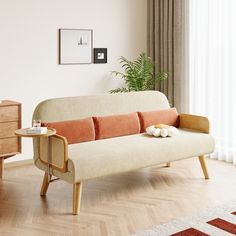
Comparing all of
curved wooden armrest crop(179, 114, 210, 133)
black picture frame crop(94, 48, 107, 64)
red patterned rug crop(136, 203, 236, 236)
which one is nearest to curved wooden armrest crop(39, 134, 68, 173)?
red patterned rug crop(136, 203, 236, 236)

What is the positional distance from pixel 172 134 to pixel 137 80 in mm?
1513

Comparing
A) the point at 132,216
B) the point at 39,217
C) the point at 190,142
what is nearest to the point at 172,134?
the point at 190,142

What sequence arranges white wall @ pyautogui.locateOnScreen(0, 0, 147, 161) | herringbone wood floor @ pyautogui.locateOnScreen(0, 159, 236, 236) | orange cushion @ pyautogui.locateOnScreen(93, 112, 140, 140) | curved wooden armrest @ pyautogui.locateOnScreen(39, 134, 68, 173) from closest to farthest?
herringbone wood floor @ pyautogui.locateOnScreen(0, 159, 236, 236) < curved wooden armrest @ pyautogui.locateOnScreen(39, 134, 68, 173) < orange cushion @ pyautogui.locateOnScreen(93, 112, 140, 140) < white wall @ pyautogui.locateOnScreen(0, 0, 147, 161)

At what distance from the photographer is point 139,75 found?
5715mm

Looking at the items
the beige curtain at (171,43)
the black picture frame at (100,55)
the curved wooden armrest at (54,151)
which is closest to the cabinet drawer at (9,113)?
the curved wooden armrest at (54,151)

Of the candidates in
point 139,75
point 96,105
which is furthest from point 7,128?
point 139,75

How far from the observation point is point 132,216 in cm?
353

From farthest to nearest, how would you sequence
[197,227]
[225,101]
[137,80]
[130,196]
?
[137,80], [225,101], [130,196], [197,227]

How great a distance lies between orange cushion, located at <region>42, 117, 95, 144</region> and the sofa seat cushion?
4.3 inches

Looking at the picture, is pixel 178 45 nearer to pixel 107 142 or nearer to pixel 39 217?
pixel 107 142

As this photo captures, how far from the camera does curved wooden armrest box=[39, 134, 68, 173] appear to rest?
11.7 feet

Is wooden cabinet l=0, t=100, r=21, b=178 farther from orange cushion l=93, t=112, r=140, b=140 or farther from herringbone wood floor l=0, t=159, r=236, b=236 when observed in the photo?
orange cushion l=93, t=112, r=140, b=140

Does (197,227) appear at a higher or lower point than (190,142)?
lower

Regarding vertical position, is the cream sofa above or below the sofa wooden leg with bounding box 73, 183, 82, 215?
above
